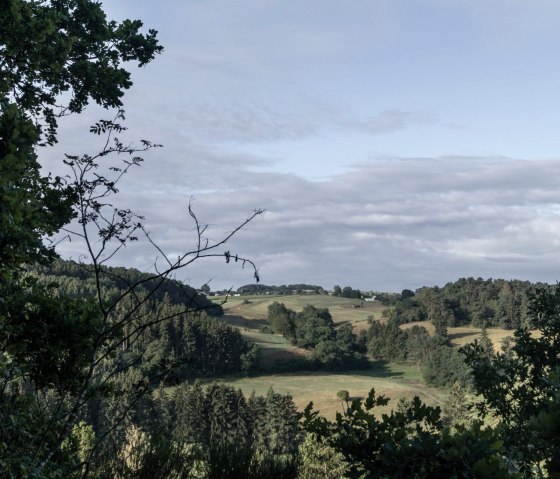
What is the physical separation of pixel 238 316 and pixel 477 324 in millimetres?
69204

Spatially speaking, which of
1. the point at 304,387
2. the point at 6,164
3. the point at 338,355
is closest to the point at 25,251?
the point at 6,164

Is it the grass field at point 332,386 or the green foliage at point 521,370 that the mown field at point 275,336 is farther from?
the green foliage at point 521,370

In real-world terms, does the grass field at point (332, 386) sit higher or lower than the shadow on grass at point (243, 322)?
lower

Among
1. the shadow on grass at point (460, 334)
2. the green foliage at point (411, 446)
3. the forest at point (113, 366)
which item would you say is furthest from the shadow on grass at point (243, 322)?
the green foliage at point (411, 446)

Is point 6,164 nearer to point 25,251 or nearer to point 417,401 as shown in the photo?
point 25,251

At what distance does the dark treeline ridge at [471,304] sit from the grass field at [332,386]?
28.9m

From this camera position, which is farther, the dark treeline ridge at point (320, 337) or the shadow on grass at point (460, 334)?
the shadow on grass at point (460, 334)

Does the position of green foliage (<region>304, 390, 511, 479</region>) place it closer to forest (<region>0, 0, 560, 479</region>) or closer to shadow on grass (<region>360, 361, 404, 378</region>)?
forest (<region>0, 0, 560, 479</region>)

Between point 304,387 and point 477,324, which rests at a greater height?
point 477,324

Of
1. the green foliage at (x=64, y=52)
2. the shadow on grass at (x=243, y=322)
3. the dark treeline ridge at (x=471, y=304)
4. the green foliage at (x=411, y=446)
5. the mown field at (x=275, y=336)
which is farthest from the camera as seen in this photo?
the shadow on grass at (x=243, y=322)

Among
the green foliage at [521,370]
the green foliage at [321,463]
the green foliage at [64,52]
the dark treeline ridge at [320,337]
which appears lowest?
the dark treeline ridge at [320,337]

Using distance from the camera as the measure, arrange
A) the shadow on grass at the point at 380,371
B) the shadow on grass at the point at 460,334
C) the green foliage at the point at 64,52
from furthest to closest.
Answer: the shadow on grass at the point at 460,334 → the shadow on grass at the point at 380,371 → the green foliage at the point at 64,52

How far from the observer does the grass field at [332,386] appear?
10550 centimetres

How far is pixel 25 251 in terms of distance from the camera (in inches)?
293
